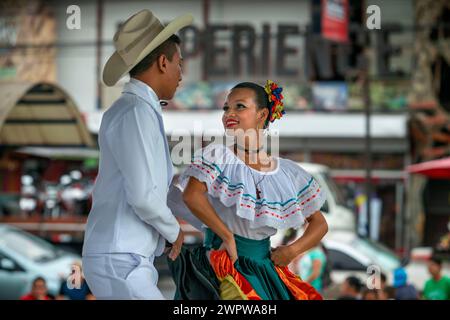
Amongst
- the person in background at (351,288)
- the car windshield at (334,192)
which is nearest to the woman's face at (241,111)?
the person in background at (351,288)

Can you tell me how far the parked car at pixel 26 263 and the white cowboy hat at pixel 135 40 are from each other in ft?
23.3

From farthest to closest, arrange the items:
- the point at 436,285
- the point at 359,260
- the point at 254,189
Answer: the point at 359,260 → the point at 436,285 → the point at 254,189

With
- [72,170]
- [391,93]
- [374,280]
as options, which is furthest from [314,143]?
[374,280]

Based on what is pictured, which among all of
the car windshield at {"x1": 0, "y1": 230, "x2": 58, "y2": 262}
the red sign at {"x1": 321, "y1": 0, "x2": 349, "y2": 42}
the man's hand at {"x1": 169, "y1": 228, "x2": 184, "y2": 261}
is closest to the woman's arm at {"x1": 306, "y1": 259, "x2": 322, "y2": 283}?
the car windshield at {"x1": 0, "y1": 230, "x2": 58, "y2": 262}

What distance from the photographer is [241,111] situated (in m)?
3.54

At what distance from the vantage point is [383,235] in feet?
68.5

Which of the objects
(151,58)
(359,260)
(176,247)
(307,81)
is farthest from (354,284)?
(307,81)

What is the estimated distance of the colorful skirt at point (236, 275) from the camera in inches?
133

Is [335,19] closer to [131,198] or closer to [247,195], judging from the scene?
[247,195]

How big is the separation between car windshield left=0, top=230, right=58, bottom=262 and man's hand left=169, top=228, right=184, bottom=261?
810cm

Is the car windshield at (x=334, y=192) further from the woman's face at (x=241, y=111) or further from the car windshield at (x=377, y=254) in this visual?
the woman's face at (x=241, y=111)

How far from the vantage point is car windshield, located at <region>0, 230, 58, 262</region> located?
36.8 ft

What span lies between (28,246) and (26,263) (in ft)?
2.22

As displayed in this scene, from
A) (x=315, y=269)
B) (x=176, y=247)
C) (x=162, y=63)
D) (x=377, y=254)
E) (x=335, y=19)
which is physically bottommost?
(x=377, y=254)
